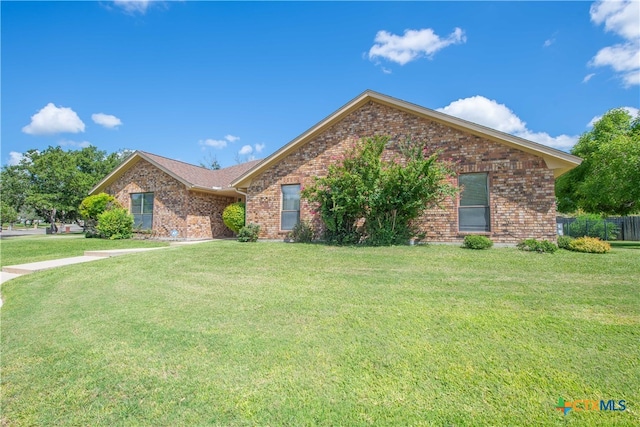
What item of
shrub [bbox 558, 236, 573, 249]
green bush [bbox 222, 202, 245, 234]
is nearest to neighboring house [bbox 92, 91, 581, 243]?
shrub [bbox 558, 236, 573, 249]

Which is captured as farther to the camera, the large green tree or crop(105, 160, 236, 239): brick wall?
the large green tree

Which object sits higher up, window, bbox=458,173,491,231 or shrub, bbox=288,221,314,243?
window, bbox=458,173,491,231

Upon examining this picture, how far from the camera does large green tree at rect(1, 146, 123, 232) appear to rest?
26844 millimetres

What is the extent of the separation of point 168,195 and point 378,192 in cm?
1234

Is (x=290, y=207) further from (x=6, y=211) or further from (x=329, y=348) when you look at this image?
(x=6, y=211)

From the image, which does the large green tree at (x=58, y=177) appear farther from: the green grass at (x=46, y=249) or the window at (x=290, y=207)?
the window at (x=290, y=207)

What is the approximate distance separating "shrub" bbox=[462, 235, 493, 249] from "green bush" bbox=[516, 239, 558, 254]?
93 cm

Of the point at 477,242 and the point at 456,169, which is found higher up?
the point at 456,169

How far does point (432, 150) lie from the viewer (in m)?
11.1

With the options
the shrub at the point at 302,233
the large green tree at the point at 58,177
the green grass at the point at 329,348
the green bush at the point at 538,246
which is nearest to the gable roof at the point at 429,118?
the green bush at the point at 538,246

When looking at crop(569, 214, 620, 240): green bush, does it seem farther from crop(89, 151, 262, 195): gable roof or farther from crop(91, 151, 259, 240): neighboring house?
crop(91, 151, 259, 240): neighboring house

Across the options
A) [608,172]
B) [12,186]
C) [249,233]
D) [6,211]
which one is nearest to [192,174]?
[249,233]

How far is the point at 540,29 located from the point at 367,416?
42.0 feet

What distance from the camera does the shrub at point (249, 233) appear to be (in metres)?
13.2
